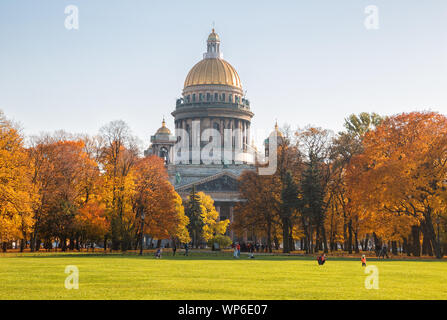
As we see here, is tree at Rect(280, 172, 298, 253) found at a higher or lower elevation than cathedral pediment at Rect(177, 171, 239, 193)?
lower

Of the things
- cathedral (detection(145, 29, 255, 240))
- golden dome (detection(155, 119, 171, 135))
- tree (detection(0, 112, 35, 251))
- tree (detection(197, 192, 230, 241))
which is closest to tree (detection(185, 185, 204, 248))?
tree (detection(197, 192, 230, 241))

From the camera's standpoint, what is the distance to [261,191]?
222 feet

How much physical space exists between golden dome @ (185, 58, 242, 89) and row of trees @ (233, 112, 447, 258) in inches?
2450

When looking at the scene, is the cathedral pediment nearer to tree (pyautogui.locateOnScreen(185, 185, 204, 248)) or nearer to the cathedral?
the cathedral

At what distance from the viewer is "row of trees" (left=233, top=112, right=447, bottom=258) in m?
50.2

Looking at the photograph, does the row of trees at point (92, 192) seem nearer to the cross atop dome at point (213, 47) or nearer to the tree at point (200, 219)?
the tree at point (200, 219)

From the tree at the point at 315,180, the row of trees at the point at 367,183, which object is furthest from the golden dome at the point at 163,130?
the tree at the point at 315,180

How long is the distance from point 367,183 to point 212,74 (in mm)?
84234

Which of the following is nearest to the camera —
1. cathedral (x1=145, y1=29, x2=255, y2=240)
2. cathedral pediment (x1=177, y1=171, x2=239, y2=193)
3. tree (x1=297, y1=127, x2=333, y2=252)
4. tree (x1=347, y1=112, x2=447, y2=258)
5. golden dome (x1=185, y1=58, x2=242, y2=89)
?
tree (x1=347, y1=112, x2=447, y2=258)

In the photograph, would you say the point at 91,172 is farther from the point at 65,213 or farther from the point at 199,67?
the point at 199,67

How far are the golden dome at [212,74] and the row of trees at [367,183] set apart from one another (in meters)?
62.2

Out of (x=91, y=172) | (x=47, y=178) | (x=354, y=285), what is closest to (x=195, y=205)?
(x=91, y=172)

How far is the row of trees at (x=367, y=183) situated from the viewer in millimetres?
50219
